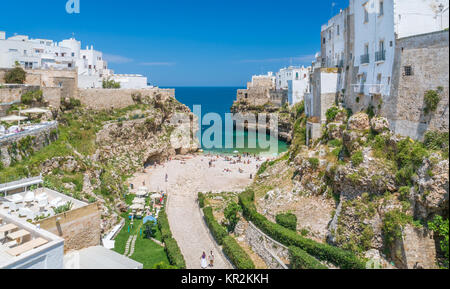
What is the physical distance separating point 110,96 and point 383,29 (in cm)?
3525

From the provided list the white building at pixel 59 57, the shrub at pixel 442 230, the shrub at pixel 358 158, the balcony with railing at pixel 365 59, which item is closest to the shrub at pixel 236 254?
the shrub at pixel 358 158

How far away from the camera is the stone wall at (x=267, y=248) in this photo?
1788 cm

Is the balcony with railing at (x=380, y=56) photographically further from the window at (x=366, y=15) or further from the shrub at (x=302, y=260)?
the shrub at (x=302, y=260)

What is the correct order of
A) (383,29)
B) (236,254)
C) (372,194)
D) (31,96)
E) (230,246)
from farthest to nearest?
(31,96), (383,29), (230,246), (236,254), (372,194)

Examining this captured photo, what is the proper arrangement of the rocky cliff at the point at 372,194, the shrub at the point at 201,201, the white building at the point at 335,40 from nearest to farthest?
the rocky cliff at the point at 372,194
the shrub at the point at 201,201
the white building at the point at 335,40

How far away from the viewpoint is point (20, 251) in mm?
11055

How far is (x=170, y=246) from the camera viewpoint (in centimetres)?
2003

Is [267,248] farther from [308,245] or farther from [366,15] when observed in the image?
[366,15]

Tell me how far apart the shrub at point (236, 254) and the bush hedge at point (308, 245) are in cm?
190

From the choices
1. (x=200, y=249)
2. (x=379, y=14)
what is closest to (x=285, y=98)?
(x=379, y=14)

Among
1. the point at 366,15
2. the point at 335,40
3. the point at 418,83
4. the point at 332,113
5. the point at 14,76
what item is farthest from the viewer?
the point at 14,76

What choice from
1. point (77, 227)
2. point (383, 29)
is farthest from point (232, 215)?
point (383, 29)
